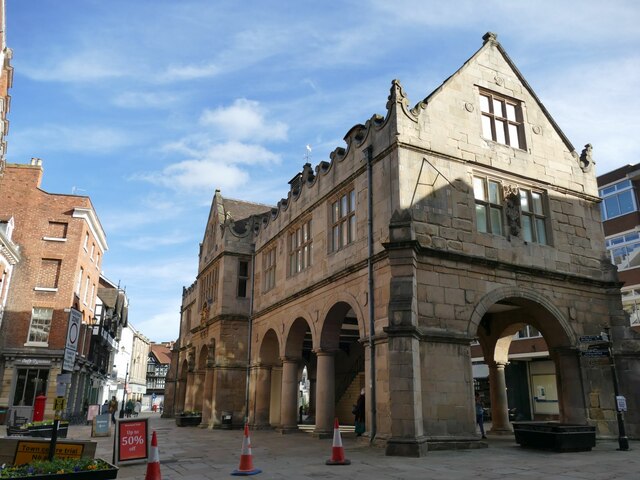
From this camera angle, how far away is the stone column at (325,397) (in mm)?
16984

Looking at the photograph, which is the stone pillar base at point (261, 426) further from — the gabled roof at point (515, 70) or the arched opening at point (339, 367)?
the gabled roof at point (515, 70)

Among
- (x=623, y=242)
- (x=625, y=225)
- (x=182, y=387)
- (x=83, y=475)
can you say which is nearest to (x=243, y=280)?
(x=182, y=387)

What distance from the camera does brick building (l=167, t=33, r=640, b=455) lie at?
1353 cm

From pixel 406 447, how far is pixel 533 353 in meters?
22.3

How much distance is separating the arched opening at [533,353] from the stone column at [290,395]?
7.34 meters

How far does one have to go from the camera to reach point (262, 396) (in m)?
22.8

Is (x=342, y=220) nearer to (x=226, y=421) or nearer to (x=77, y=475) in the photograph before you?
(x=226, y=421)

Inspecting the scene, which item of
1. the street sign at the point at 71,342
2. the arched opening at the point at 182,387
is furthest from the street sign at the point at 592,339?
the arched opening at the point at 182,387

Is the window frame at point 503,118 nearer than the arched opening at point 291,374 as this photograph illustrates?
Yes

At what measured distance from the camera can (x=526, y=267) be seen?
16.0 meters

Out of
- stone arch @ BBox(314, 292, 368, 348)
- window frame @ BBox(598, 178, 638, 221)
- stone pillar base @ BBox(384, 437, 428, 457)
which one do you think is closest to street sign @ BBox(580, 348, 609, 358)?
stone pillar base @ BBox(384, 437, 428, 457)

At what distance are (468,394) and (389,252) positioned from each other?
440 centimetres

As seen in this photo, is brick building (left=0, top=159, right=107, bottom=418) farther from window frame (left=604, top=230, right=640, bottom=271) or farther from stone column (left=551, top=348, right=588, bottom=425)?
window frame (left=604, top=230, right=640, bottom=271)

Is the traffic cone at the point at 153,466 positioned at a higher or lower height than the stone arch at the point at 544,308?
lower
